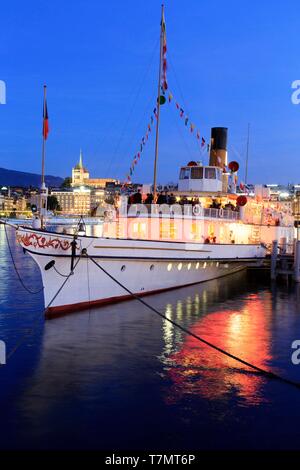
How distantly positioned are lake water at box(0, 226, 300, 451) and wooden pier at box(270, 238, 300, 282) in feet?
33.9

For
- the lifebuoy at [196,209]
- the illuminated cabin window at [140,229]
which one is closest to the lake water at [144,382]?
the illuminated cabin window at [140,229]

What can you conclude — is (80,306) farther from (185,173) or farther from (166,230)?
(185,173)

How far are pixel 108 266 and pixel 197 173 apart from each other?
12.3 metres

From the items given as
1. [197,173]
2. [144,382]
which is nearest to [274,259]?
[197,173]

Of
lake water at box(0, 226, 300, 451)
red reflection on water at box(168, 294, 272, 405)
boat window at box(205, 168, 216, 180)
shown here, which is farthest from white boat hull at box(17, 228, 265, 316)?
boat window at box(205, 168, 216, 180)

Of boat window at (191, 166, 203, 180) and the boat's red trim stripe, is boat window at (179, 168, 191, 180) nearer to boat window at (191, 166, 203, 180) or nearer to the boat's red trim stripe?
boat window at (191, 166, 203, 180)

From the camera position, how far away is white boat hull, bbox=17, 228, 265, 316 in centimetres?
1956

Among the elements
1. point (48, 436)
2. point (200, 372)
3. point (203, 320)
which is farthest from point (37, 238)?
point (48, 436)

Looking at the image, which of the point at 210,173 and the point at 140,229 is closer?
the point at 140,229

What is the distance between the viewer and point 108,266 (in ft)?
69.7

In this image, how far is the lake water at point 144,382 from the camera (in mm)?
10062

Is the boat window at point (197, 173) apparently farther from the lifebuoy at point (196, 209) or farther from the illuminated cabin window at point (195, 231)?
the illuminated cabin window at point (195, 231)

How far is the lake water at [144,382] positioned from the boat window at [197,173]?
11306 mm
